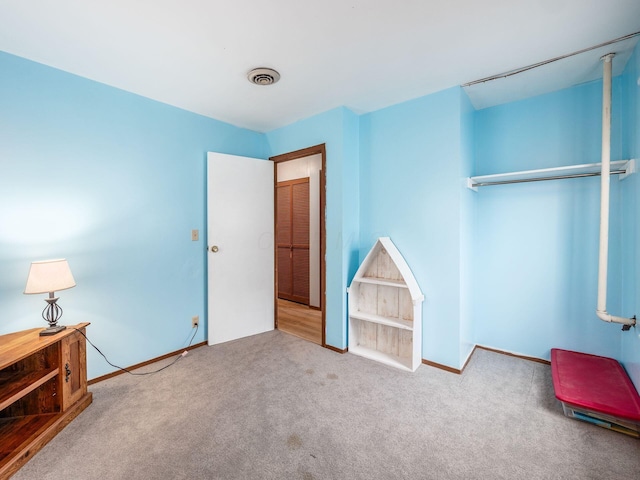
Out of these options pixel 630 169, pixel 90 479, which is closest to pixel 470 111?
pixel 630 169

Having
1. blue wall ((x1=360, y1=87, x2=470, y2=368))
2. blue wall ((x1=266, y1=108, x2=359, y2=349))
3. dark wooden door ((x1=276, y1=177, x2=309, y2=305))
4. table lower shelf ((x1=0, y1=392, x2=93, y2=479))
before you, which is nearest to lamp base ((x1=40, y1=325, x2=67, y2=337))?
table lower shelf ((x1=0, y1=392, x2=93, y2=479))

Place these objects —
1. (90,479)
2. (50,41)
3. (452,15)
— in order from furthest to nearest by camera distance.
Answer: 1. (50,41)
2. (452,15)
3. (90,479)

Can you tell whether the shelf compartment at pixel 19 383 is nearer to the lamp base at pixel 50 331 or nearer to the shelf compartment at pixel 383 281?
the lamp base at pixel 50 331

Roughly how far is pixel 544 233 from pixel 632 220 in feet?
1.91

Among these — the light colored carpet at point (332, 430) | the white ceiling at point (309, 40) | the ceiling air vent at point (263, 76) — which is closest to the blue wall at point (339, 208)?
the white ceiling at point (309, 40)

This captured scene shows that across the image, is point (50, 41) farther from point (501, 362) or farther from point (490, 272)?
point (501, 362)

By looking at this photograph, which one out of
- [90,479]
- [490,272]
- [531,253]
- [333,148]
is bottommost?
[90,479]

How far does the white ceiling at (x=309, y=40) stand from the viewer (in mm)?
1543

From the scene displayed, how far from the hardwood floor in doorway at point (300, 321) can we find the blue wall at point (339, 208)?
1.44 feet

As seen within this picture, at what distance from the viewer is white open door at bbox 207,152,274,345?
3006mm

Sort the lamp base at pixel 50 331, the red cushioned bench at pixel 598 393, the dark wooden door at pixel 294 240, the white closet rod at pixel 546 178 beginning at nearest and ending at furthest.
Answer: the red cushioned bench at pixel 598 393 < the lamp base at pixel 50 331 < the white closet rod at pixel 546 178 < the dark wooden door at pixel 294 240

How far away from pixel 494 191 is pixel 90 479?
349 centimetres

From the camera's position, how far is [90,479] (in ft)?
4.62

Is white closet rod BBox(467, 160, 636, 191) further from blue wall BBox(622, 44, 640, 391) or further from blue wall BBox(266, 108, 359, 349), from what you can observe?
blue wall BBox(266, 108, 359, 349)
